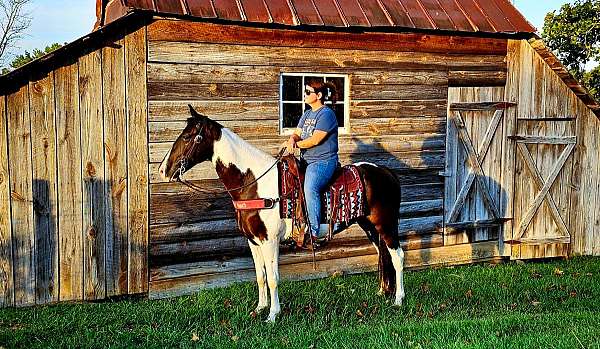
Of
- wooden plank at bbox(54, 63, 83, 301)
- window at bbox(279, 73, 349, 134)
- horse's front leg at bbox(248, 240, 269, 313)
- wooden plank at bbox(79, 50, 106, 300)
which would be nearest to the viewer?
horse's front leg at bbox(248, 240, 269, 313)

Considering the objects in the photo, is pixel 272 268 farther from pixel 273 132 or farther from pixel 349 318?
pixel 273 132

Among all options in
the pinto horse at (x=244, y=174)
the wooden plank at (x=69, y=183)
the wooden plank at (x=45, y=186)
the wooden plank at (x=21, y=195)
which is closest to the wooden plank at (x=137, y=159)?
the wooden plank at (x=69, y=183)

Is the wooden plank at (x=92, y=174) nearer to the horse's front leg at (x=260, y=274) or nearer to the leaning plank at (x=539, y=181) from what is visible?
the horse's front leg at (x=260, y=274)

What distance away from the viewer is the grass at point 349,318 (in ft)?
20.0

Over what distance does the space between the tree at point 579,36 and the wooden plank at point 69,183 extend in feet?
47.8

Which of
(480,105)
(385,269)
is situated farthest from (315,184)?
(480,105)

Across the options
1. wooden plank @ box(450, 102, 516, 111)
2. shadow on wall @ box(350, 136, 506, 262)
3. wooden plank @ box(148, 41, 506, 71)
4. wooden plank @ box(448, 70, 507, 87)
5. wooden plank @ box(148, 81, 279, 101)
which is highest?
wooden plank @ box(148, 41, 506, 71)

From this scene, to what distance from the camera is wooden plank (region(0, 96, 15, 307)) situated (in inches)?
290

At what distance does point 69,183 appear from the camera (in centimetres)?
773

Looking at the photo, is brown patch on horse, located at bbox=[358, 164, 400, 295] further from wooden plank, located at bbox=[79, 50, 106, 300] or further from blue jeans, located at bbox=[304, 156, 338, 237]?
wooden plank, located at bbox=[79, 50, 106, 300]

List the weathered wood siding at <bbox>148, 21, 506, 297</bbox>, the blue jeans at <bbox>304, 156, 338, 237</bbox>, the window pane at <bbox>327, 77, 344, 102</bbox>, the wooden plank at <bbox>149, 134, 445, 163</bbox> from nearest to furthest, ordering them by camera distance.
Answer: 1. the blue jeans at <bbox>304, 156, 338, 237</bbox>
2. the weathered wood siding at <bbox>148, 21, 506, 297</bbox>
3. the wooden plank at <bbox>149, 134, 445, 163</bbox>
4. the window pane at <bbox>327, 77, 344, 102</bbox>

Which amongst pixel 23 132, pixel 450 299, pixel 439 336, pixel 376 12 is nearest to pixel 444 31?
pixel 376 12

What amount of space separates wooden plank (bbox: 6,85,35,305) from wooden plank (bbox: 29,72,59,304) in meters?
0.05

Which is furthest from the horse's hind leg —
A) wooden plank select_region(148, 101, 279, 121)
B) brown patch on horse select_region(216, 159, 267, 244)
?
wooden plank select_region(148, 101, 279, 121)
